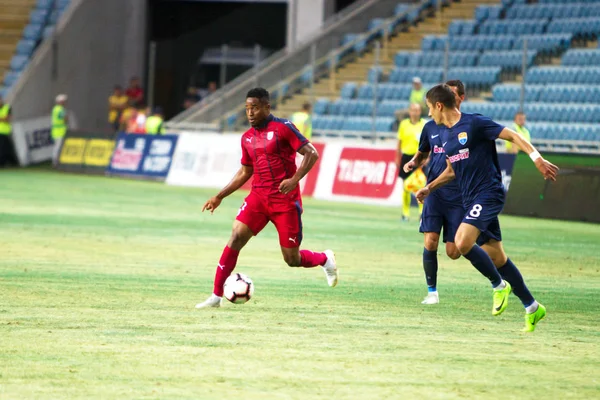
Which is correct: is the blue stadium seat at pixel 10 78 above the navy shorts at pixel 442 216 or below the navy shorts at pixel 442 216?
below

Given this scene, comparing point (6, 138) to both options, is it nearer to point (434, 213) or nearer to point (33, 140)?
point (33, 140)

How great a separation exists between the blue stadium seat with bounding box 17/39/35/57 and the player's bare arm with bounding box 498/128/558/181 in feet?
126

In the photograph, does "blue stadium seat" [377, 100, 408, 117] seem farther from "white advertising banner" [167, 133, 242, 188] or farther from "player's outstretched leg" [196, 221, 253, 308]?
"player's outstretched leg" [196, 221, 253, 308]

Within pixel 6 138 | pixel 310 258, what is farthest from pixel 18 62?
pixel 310 258

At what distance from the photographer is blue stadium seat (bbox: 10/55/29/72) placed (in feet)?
149

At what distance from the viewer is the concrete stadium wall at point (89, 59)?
44375mm

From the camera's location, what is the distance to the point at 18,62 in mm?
45500

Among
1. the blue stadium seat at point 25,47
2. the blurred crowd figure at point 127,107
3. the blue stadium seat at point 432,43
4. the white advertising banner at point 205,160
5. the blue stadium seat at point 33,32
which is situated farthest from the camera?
the blue stadium seat at point 33,32

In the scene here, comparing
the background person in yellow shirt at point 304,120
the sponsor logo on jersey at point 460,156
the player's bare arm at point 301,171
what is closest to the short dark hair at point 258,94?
the player's bare arm at point 301,171

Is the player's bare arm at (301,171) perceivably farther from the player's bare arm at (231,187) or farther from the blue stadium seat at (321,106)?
the blue stadium seat at (321,106)

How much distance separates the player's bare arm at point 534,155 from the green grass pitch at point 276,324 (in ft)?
4.25

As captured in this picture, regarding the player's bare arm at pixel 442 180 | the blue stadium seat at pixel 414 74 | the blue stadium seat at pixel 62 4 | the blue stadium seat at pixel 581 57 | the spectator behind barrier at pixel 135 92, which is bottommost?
the spectator behind barrier at pixel 135 92

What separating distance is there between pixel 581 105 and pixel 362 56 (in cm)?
1085

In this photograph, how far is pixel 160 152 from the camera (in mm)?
35938
